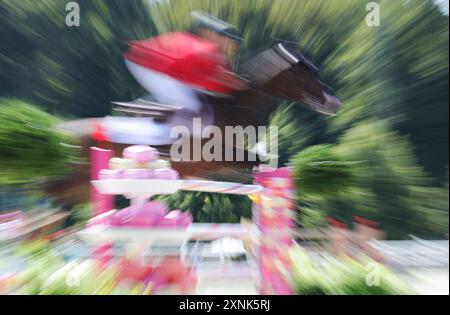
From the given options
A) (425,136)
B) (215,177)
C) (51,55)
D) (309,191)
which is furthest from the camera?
(425,136)

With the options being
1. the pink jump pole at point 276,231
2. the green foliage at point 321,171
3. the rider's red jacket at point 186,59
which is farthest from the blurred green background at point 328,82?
the rider's red jacket at point 186,59

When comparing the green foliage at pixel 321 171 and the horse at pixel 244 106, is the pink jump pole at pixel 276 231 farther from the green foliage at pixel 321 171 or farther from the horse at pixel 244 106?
the horse at pixel 244 106

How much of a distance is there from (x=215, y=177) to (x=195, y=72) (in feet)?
2.61

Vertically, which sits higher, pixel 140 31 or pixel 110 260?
pixel 140 31

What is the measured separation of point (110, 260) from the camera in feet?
7.79

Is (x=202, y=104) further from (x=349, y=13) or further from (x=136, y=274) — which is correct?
(x=349, y=13)

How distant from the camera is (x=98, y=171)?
2504mm

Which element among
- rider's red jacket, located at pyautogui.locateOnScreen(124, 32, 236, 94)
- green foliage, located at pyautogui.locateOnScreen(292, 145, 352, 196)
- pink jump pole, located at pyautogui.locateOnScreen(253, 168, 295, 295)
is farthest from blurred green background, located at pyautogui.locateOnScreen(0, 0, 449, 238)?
rider's red jacket, located at pyautogui.locateOnScreen(124, 32, 236, 94)

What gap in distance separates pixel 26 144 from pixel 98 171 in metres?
0.47

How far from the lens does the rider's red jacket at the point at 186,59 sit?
7.77 feet

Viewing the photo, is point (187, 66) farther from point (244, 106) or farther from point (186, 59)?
point (244, 106)

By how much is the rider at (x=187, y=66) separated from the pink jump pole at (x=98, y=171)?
0.52m
